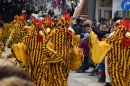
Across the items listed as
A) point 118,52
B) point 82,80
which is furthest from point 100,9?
point 118,52

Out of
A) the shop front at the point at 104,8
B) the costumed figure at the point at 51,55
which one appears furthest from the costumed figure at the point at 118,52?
the shop front at the point at 104,8

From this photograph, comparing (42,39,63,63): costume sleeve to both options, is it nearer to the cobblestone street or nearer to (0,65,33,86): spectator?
the cobblestone street

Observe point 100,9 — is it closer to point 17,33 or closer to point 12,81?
point 17,33

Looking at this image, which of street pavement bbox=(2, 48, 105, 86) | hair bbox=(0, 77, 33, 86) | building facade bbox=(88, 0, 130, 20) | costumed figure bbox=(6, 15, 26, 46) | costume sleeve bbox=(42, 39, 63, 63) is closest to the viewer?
hair bbox=(0, 77, 33, 86)

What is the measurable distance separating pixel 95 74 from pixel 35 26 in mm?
5059

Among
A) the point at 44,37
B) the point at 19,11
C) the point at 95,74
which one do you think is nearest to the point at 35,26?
the point at 44,37

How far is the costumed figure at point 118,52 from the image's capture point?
6570mm

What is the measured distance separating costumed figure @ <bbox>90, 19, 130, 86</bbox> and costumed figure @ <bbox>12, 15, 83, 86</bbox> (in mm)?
410

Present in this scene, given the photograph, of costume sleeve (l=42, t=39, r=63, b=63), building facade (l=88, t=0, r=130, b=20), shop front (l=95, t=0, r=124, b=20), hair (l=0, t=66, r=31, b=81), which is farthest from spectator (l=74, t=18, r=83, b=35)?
hair (l=0, t=66, r=31, b=81)

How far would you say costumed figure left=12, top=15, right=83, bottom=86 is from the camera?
20.9ft

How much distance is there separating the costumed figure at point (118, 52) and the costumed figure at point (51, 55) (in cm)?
41

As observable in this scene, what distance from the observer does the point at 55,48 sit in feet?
21.0

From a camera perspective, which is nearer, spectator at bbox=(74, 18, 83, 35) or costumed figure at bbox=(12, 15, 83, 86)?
costumed figure at bbox=(12, 15, 83, 86)

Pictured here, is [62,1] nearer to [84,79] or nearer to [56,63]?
[84,79]
